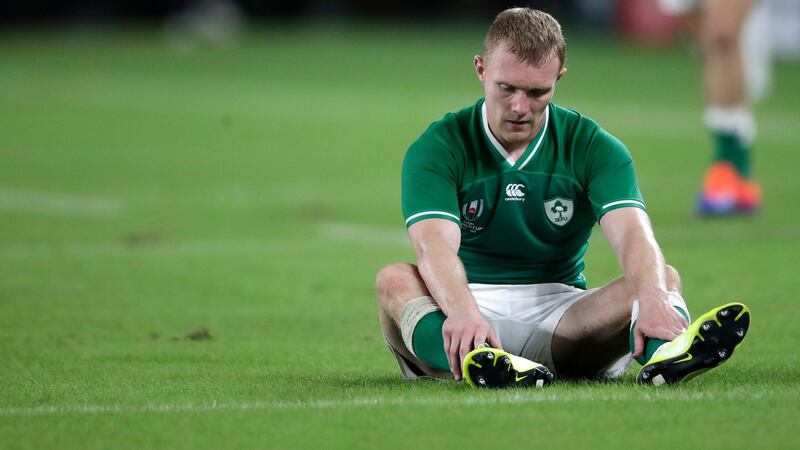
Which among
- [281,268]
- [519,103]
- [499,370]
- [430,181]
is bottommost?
[281,268]

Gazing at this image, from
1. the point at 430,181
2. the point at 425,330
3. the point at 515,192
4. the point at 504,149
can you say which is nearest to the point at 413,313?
the point at 425,330

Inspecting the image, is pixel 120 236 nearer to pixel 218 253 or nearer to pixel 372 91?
pixel 218 253

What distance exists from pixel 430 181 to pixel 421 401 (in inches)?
31.8

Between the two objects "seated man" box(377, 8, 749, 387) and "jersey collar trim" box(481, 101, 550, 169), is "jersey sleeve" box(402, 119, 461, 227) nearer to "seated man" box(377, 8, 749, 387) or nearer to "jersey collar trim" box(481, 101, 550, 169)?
"seated man" box(377, 8, 749, 387)

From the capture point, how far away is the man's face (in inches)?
204

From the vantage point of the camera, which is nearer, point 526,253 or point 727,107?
point 526,253

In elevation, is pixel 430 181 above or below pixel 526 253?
above

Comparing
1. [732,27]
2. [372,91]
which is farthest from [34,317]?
[372,91]

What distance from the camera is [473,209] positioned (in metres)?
5.51

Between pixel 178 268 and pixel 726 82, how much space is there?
13.7 ft

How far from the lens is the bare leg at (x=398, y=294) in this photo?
17.7ft

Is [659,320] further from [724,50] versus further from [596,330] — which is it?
[724,50]

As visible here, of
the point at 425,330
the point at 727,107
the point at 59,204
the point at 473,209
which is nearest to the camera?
the point at 425,330

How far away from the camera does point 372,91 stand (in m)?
23.3
